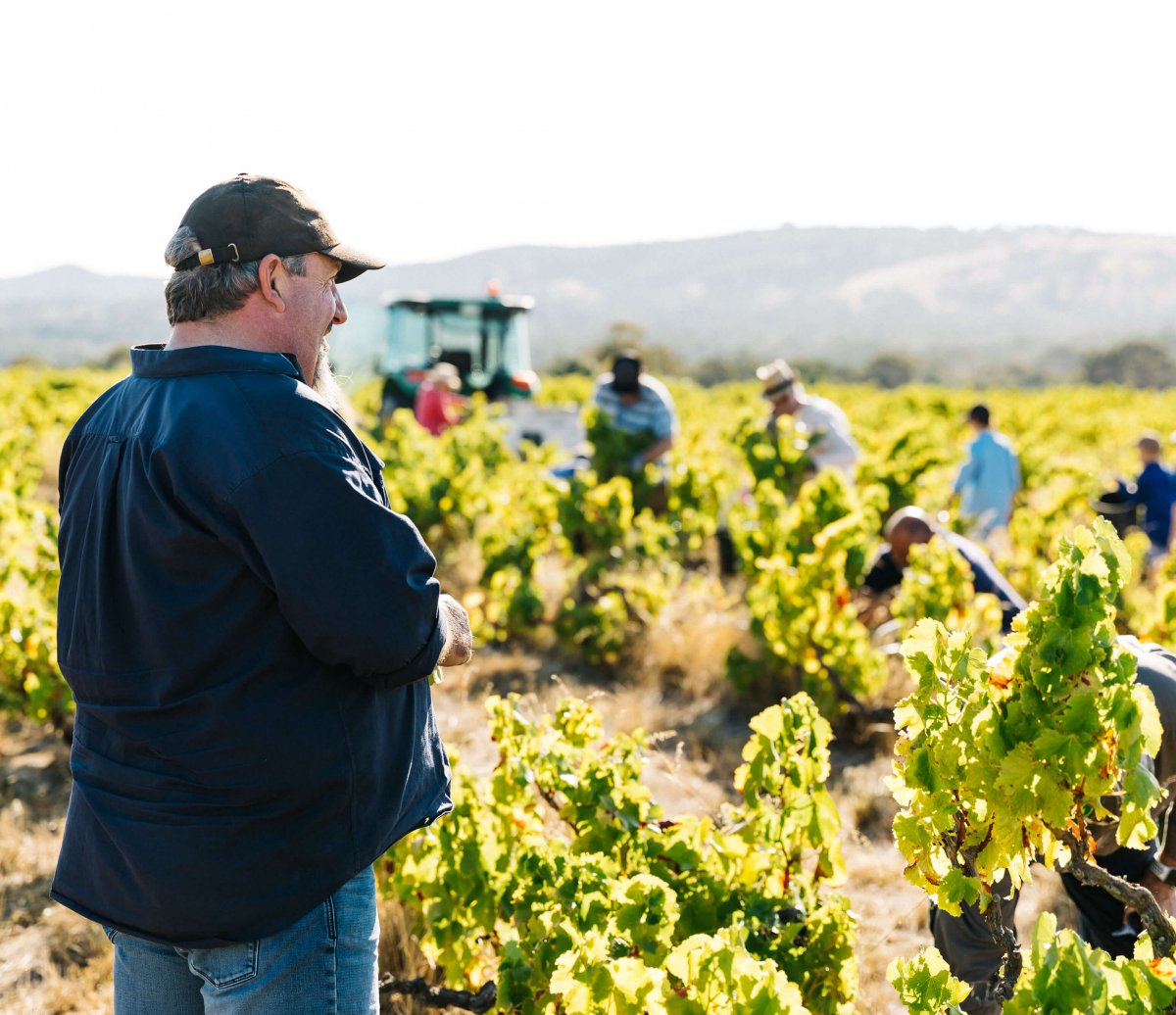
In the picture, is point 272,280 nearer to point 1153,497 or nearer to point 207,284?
point 207,284

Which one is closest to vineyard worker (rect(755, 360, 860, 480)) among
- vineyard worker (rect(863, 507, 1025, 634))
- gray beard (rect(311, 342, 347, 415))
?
vineyard worker (rect(863, 507, 1025, 634))

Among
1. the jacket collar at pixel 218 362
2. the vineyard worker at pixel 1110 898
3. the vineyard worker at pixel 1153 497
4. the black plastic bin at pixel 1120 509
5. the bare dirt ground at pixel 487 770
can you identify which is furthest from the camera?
the vineyard worker at pixel 1153 497

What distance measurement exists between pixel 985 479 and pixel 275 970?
6382 millimetres

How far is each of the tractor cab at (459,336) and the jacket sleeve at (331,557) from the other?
12617 millimetres

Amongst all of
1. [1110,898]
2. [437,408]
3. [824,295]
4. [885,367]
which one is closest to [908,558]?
[1110,898]

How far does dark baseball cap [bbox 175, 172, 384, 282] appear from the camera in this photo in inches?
58.4

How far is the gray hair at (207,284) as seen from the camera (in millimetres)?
1496

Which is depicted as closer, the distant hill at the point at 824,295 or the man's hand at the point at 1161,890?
the man's hand at the point at 1161,890

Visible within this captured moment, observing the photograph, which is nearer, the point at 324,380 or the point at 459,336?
the point at 324,380

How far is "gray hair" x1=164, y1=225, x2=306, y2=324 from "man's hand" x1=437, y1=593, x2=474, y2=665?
0.53m

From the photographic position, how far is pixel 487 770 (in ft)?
14.3

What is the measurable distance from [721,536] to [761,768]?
4915 millimetres

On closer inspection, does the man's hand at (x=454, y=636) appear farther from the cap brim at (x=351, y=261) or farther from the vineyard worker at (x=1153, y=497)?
the vineyard worker at (x=1153, y=497)

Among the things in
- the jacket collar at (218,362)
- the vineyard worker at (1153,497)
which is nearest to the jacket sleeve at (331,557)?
the jacket collar at (218,362)
